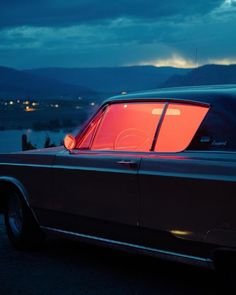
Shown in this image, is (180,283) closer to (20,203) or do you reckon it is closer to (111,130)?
(111,130)

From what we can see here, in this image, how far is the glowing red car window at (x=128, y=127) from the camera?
19.4 feet

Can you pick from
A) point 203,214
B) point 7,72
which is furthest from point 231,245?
point 7,72

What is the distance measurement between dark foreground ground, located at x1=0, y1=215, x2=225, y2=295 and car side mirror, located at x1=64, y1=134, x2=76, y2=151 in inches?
42.8

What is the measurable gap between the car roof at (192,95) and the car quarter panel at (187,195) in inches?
17.7

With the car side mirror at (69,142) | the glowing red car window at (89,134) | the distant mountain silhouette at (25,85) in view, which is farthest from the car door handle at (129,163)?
the distant mountain silhouette at (25,85)

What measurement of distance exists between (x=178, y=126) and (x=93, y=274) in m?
1.58

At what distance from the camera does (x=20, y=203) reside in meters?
7.29

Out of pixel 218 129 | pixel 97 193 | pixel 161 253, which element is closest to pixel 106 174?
pixel 97 193

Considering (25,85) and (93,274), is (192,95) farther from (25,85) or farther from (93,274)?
(25,85)

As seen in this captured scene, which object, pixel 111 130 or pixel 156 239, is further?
pixel 111 130

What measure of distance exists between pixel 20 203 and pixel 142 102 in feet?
6.39

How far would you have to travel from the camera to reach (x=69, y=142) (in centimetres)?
655

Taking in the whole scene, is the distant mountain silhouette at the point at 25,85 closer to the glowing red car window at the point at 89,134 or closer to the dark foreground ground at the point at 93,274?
the dark foreground ground at the point at 93,274

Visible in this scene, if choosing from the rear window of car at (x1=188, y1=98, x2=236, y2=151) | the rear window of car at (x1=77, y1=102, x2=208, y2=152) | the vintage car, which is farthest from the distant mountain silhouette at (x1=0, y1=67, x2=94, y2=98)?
the rear window of car at (x1=188, y1=98, x2=236, y2=151)
